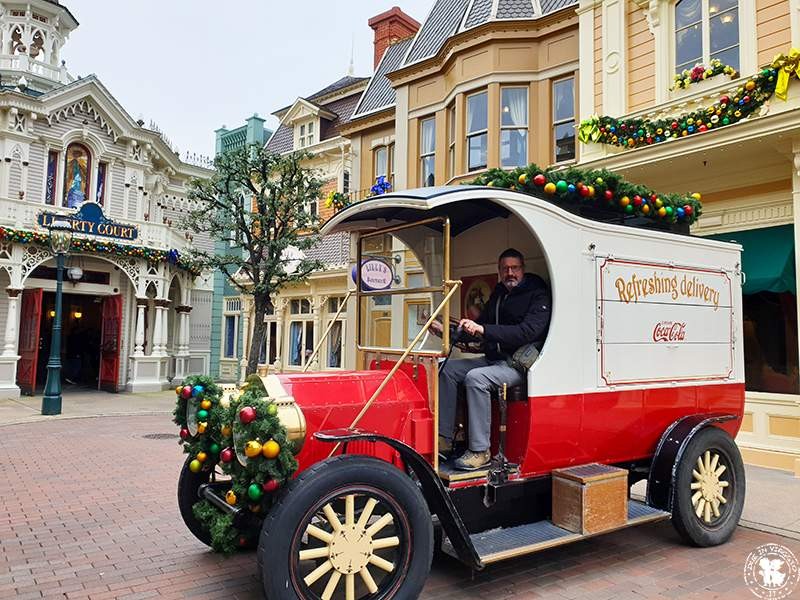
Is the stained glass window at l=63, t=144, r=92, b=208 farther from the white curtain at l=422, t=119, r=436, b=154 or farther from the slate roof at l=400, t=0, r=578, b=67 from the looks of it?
the white curtain at l=422, t=119, r=436, b=154

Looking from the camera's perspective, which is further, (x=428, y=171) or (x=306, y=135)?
(x=306, y=135)

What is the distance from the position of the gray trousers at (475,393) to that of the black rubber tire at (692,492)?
1652 mm

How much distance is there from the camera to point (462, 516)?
4105 millimetres

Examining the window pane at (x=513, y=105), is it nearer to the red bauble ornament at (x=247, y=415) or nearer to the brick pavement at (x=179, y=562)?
the brick pavement at (x=179, y=562)

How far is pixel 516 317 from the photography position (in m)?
4.59

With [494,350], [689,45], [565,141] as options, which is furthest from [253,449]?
[565,141]

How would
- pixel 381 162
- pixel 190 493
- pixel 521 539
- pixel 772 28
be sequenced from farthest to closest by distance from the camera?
pixel 381 162, pixel 772 28, pixel 190 493, pixel 521 539

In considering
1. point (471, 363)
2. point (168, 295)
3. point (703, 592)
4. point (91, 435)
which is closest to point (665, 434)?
point (703, 592)

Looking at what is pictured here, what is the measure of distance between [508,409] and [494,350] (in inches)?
20.0

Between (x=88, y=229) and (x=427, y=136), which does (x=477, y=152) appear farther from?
(x=88, y=229)

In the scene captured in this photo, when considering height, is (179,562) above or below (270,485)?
below

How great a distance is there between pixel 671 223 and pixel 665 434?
1863mm

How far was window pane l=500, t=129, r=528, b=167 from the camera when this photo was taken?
12195 millimetres

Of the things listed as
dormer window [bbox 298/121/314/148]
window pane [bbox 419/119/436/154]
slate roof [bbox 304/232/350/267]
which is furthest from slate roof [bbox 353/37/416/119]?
slate roof [bbox 304/232/350/267]
